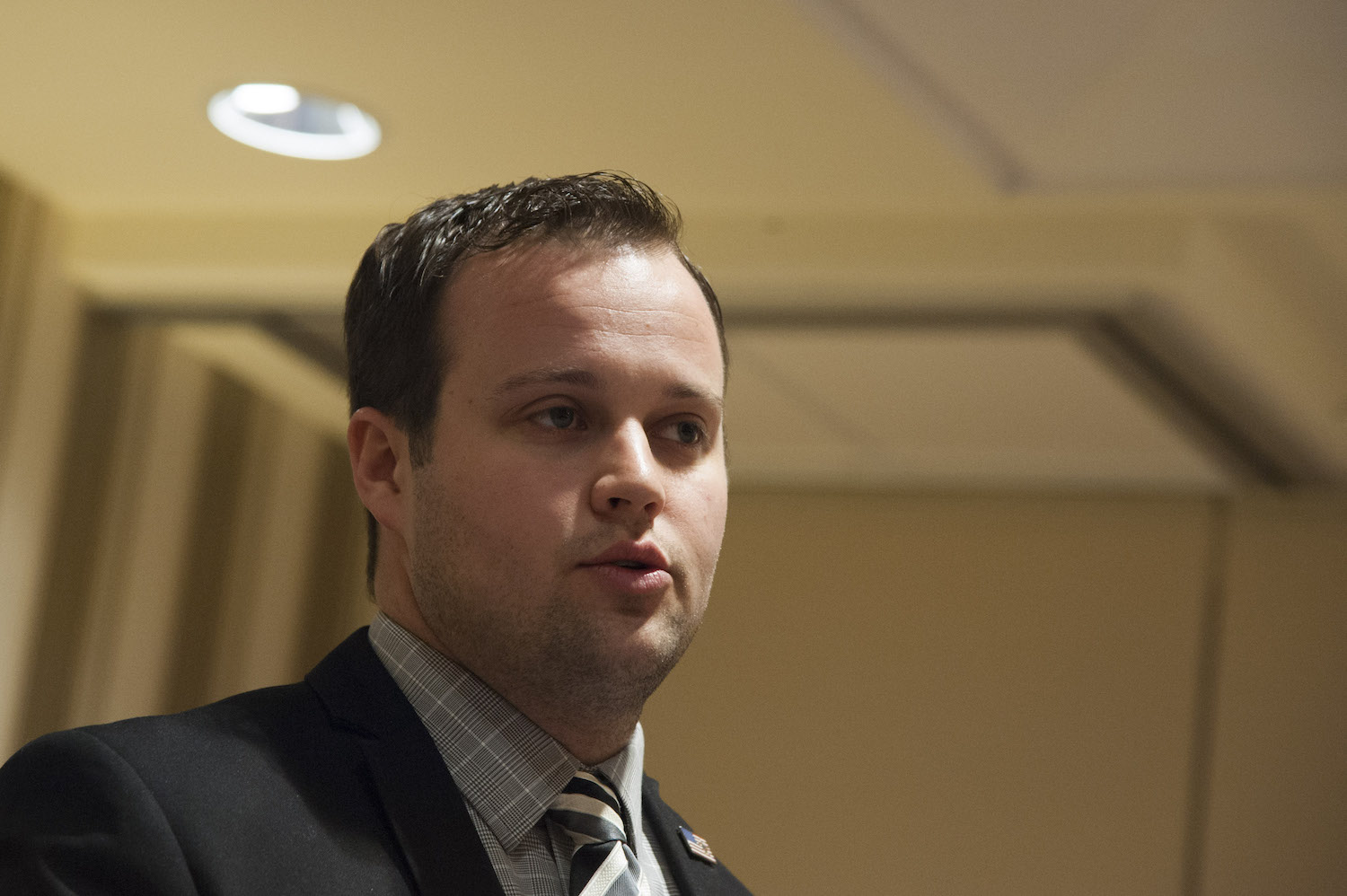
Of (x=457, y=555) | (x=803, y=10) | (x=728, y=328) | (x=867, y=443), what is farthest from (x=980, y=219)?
(x=457, y=555)

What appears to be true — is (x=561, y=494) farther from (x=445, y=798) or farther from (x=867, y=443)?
(x=867, y=443)

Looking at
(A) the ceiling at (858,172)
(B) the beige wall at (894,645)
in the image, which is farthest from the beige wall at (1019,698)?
(A) the ceiling at (858,172)

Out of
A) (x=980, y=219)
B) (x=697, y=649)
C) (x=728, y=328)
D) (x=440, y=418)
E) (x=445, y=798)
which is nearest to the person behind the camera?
(x=445, y=798)

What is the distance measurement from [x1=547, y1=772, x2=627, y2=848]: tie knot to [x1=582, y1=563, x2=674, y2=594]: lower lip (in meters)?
0.17

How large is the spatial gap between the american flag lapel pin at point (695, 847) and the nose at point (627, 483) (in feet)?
1.33

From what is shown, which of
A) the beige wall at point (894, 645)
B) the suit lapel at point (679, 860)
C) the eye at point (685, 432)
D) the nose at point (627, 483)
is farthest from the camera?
the beige wall at point (894, 645)

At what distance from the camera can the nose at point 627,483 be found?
113 centimetres

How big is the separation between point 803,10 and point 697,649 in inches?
107

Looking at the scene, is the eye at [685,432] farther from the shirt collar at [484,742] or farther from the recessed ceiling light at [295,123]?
the recessed ceiling light at [295,123]

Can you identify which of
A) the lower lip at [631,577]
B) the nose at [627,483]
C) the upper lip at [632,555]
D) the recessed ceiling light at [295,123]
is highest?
the recessed ceiling light at [295,123]

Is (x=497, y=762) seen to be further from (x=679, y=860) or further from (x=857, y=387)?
(x=857, y=387)

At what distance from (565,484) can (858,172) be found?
1.62 m

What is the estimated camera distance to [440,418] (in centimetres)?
121

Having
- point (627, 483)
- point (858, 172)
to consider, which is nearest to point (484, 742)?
point (627, 483)
